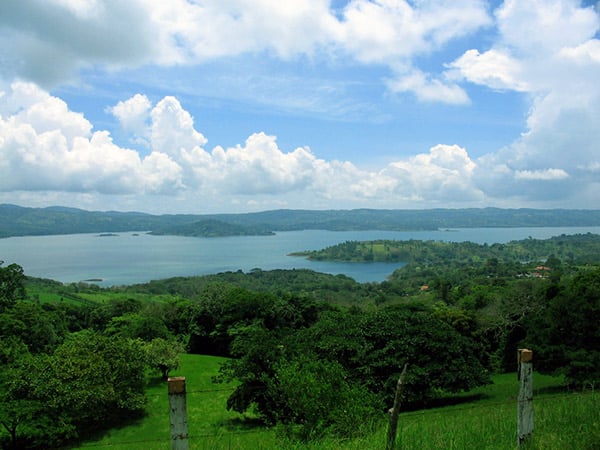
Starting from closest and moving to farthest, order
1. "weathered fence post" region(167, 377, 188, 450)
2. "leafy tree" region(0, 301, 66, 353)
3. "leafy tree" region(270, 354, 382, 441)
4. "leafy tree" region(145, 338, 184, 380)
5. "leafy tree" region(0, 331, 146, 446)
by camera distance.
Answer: "weathered fence post" region(167, 377, 188, 450) < "leafy tree" region(270, 354, 382, 441) < "leafy tree" region(0, 331, 146, 446) < "leafy tree" region(145, 338, 184, 380) < "leafy tree" region(0, 301, 66, 353)

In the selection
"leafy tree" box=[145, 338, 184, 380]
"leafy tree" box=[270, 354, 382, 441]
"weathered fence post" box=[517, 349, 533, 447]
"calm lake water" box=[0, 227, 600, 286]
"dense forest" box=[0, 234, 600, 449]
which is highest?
"weathered fence post" box=[517, 349, 533, 447]

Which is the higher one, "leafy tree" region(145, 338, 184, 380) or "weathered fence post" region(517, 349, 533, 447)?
"weathered fence post" region(517, 349, 533, 447)

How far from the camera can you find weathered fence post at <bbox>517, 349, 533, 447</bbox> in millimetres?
3947

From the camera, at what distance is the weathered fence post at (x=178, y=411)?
3459 millimetres

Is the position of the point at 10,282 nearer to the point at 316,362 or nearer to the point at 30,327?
the point at 30,327

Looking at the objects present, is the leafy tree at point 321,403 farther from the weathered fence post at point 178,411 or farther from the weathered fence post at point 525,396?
the weathered fence post at point 178,411

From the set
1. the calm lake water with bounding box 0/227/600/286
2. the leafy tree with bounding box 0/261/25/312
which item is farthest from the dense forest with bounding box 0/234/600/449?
the calm lake water with bounding box 0/227/600/286

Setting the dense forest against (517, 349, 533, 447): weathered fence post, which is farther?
the dense forest

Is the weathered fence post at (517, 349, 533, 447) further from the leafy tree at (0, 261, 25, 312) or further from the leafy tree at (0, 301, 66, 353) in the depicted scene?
the leafy tree at (0, 261, 25, 312)

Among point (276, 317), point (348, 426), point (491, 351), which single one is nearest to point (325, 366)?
point (348, 426)

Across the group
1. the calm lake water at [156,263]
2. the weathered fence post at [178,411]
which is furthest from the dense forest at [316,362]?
the calm lake water at [156,263]

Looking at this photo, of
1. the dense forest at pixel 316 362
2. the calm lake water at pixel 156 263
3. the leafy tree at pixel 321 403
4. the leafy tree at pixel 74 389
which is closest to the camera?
the leafy tree at pixel 321 403

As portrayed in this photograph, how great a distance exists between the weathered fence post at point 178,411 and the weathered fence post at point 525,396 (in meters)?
2.91

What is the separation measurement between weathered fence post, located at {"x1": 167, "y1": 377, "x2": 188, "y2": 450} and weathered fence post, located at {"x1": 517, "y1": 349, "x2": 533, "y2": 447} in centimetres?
291
